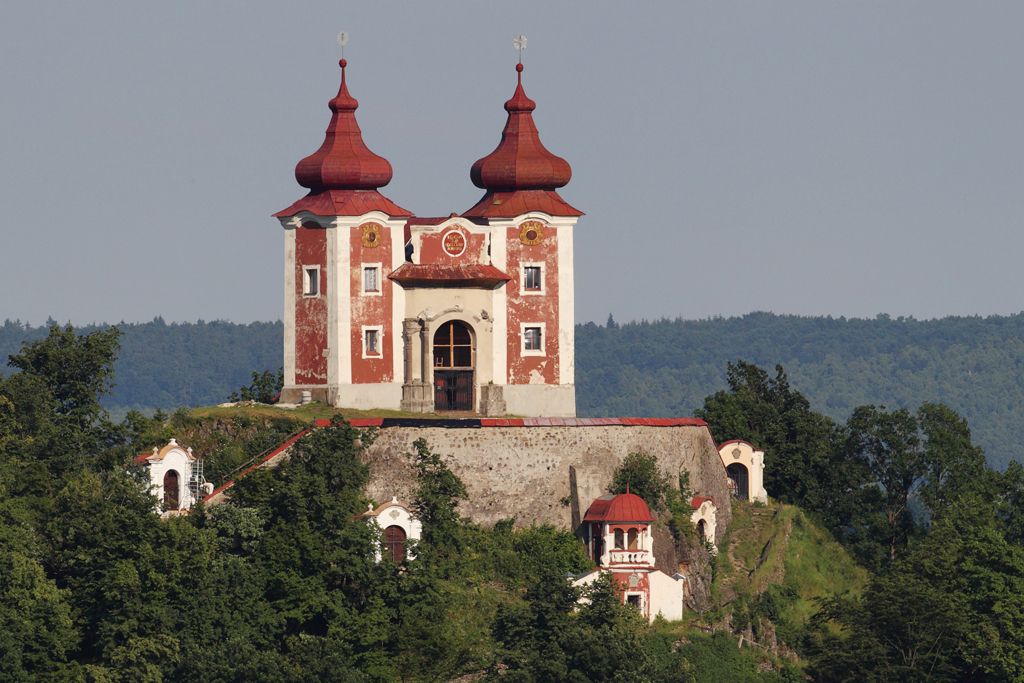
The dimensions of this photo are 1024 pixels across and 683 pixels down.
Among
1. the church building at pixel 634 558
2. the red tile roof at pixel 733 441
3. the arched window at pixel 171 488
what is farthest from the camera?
the red tile roof at pixel 733 441

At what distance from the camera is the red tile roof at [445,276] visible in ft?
269

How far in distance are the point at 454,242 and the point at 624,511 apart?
11.5 m

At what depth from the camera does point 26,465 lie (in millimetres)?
74562

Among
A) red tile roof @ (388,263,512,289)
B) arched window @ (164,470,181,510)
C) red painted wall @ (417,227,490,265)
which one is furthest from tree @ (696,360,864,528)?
arched window @ (164,470,181,510)

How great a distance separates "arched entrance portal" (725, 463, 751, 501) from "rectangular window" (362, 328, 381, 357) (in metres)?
11.7

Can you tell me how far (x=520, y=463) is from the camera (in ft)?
251

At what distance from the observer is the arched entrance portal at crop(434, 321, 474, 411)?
8250cm

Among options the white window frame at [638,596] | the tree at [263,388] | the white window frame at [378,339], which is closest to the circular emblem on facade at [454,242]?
the white window frame at [378,339]

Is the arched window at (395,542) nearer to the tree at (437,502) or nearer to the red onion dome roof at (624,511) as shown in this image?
the tree at (437,502)

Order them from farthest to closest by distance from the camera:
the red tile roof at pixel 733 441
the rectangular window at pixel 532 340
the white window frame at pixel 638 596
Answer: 1. the red tile roof at pixel 733 441
2. the rectangular window at pixel 532 340
3. the white window frame at pixel 638 596

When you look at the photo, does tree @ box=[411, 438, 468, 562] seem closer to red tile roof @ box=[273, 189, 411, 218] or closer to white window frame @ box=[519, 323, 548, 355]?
white window frame @ box=[519, 323, 548, 355]

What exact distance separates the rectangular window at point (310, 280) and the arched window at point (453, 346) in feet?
12.5

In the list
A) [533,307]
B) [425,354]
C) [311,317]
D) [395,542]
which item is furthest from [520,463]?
[311,317]

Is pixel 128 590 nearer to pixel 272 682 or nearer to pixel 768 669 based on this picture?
pixel 272 682
